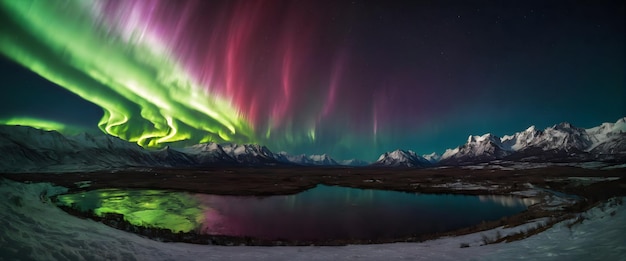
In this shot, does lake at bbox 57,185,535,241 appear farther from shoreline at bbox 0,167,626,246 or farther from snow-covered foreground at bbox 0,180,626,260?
snow-covered foreground at bbox 0,180,626,260

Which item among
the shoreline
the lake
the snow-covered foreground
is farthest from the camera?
the lake

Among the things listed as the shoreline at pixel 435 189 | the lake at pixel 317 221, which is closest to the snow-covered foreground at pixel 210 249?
the shoreline at pixel 435 189

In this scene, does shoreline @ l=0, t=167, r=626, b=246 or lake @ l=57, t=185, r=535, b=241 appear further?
lake @ l=57, t=185, r=535, b=241

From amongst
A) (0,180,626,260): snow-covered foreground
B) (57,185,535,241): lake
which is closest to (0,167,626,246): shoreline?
(0,180,626,260): snow-covered foreground

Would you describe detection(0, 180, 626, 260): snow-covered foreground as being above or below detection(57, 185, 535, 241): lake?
above

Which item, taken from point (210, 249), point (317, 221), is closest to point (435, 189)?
point (317, 221)

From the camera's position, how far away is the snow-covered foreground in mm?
9336

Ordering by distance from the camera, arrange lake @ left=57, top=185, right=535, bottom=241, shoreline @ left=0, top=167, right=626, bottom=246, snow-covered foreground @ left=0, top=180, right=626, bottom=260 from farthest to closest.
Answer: lake @ left=57, top=185, right=535, bottom=241
shoreline @ left=0, top=167, right=626, bottom=246
snow-covered foreground @ left=0, top=180, right=626, bottom=260

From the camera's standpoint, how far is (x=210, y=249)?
14.8 meters

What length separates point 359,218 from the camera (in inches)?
1473

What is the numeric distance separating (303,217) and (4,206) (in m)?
29.8

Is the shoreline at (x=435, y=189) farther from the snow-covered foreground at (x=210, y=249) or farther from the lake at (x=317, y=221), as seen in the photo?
the lake at (x=317, y=221)

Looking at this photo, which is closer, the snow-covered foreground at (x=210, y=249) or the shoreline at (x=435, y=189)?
the snow-covered foreground at (x=210, y=249)

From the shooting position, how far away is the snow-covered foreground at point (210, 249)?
30.6 ft
